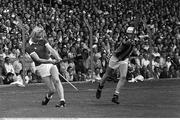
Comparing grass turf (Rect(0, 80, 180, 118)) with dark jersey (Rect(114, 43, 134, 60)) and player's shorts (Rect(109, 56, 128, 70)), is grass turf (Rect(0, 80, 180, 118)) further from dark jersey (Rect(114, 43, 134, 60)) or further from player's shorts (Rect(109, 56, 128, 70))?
dark jersey (Rect(114, 43, 134, 60))

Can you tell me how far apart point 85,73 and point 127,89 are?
11.0ft

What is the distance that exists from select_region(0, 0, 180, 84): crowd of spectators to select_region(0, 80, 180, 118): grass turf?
1.20m

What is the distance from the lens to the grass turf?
12625mm

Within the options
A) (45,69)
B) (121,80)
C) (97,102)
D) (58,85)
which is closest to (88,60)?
(97,102)

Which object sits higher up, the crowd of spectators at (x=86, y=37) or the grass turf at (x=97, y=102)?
the crowd of spectators at (x=86, y=37)

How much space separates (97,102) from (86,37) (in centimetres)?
883

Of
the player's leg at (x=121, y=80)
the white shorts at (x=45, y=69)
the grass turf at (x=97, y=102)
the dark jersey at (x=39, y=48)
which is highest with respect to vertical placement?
the dark jersey at (x=39, y=48)

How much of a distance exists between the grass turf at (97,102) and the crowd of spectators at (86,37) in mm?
1203

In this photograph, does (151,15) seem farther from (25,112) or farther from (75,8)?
(25,112)

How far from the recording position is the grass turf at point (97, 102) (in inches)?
497

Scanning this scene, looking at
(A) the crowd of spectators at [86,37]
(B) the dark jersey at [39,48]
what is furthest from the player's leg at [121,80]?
(A) the crowd of spectators at [86,37]

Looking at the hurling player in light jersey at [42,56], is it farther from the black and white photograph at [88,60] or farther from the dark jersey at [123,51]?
the dark jersey at [123,51]

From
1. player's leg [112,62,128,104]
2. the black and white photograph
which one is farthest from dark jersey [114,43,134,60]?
player's leg [112,62,128,104]

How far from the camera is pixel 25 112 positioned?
1311cm
